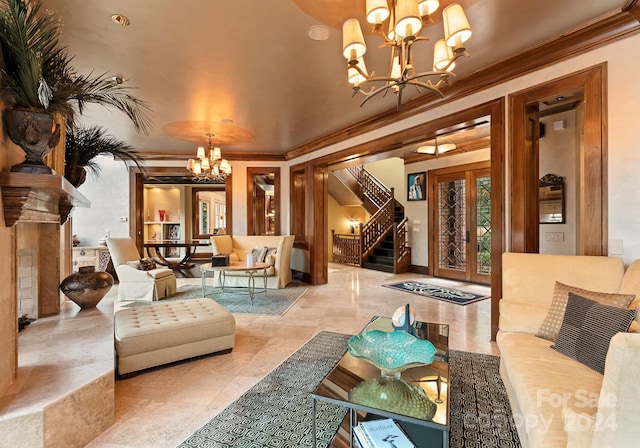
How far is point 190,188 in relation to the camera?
991cm

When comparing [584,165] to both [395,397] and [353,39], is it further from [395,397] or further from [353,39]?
[395,397]

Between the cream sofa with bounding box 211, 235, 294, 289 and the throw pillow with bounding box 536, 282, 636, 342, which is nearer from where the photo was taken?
the throw pillow with bounding box 536, 282, 636, 342

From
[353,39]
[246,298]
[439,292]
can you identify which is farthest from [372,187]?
[353,39]

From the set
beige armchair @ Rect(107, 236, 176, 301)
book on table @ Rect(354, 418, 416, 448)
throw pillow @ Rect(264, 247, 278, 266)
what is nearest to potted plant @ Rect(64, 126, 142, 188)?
beige armchair @ Rect(107, 236, 176, 301)

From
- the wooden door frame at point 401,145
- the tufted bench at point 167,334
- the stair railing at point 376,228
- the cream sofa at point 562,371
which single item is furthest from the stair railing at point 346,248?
the cream sofa at point 562,371

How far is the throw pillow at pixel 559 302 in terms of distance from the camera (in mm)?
1935

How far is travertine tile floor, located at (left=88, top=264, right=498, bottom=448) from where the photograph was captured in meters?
1.91

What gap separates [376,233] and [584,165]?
6.62 metres

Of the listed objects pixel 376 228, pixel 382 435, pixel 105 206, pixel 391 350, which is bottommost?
pixel 382 435

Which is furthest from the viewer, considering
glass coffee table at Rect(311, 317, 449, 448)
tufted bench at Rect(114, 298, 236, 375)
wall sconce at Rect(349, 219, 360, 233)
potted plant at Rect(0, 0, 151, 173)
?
wall sconce at Rect(349, 219, 360, 233)

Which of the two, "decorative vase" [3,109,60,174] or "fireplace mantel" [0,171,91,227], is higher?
"decorative vase" [3,109,60,174]

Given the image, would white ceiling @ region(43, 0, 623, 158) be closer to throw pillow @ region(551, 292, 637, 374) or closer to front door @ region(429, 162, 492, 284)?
throw pillow @ region(551, 292, 637, 374)

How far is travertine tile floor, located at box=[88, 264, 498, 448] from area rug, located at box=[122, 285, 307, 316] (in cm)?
20

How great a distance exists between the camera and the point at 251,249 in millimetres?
6742
